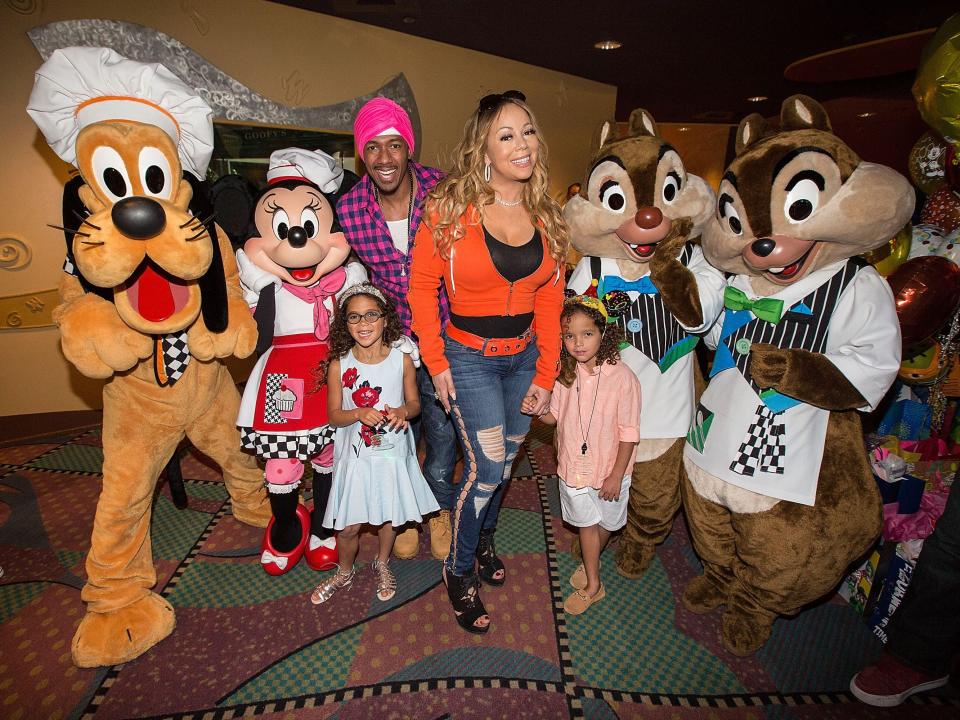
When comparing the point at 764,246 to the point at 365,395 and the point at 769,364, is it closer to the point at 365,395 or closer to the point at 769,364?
the point at 769,364

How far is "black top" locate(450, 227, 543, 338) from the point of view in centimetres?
168

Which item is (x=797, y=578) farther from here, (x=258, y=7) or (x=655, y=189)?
(x=258, y=7)

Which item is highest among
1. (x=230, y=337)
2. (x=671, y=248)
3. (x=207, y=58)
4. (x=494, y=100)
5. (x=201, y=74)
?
(x=207, y=58)

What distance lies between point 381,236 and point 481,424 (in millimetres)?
805

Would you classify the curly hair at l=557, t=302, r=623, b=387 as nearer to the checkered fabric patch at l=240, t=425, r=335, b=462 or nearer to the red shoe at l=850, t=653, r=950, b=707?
the checkered fabric patch at l=240, t=425, r=335, b=462

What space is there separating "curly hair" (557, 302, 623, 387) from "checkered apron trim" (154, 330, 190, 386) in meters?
1.35

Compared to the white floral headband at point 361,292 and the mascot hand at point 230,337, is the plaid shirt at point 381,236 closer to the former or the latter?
the white floral headband at point 361,292

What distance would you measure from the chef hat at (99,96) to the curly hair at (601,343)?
4.58ft

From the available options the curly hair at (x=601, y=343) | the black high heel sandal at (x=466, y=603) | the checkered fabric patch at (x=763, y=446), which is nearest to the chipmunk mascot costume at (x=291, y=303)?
the black high heel sandal at (x=466, y=603)

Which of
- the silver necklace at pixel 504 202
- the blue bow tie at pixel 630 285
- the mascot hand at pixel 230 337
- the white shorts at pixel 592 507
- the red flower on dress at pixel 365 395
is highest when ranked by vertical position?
the silver necklace at pixel 504 202

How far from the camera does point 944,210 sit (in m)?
2.18

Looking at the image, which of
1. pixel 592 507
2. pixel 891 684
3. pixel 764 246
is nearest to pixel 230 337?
pixel 592 507

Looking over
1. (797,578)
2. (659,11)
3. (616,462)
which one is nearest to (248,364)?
(616,462)

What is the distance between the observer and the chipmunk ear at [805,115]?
1597 mm
